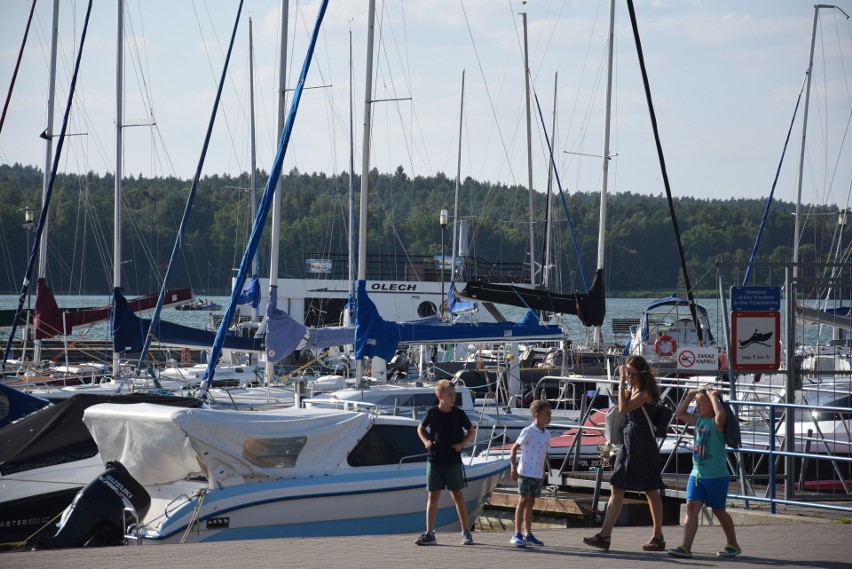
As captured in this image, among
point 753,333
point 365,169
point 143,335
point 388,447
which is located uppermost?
point 365,169

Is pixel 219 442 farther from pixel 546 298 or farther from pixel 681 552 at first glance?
pixel 546 298

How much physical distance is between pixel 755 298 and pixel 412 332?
9.85 metres

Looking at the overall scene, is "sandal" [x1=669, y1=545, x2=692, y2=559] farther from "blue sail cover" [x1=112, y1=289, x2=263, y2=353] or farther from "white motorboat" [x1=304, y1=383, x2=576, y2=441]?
"blue sail cover" [x1=112, y1=289, x2=263, y2=353]

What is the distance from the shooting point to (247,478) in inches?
504

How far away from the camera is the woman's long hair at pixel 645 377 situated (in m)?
9.87

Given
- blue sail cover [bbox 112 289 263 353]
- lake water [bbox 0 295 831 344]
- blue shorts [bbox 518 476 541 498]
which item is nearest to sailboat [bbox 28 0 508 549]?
blue shorts [bbox 518 476 541 498]

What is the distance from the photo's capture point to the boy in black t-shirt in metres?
10.5

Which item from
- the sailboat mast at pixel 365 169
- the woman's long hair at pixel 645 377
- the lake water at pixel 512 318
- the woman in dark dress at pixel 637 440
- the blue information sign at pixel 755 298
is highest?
the sailboat mast at pixel 365 169

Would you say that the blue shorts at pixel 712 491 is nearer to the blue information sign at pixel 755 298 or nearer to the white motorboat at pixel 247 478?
the blue information sign at pixel 755 298

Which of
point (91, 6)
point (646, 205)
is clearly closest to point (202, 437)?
point (91, 6)

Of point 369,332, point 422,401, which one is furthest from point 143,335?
point 422,401

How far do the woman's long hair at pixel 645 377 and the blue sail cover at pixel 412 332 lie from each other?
10.9 m

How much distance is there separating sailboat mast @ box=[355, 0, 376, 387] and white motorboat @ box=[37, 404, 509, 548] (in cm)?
711

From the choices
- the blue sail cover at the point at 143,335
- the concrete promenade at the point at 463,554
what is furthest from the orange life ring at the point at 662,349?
the concrete promenade at the point at 463,554
